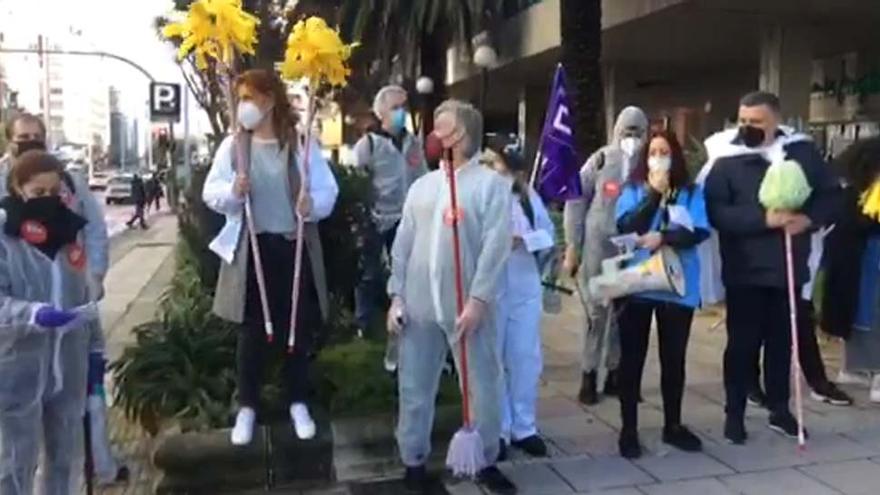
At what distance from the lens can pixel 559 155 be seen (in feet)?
21.5

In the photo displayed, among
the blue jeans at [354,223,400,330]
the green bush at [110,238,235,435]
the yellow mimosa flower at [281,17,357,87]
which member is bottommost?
the green bush at [110,238,235,435]

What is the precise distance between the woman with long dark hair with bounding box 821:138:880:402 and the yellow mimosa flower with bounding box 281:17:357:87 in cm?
326

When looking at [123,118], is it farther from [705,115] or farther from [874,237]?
[874,237]

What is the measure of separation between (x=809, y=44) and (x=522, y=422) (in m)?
13.9

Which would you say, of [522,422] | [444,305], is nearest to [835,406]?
[522,422]

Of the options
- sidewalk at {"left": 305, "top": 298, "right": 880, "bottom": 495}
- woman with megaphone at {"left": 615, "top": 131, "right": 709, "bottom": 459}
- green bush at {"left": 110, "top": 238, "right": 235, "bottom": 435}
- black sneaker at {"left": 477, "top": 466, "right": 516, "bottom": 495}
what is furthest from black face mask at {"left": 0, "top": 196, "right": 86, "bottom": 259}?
woman with megaphone at {"left": 615, "top": 131, "right": 709, "bottom": 459}

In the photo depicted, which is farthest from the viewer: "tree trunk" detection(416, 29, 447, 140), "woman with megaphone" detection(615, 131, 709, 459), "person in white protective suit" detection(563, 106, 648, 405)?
"tree trunk" detection(416, 29, 447, 140)

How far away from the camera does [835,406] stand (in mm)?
6203

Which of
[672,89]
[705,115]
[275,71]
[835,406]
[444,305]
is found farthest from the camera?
[672,89]

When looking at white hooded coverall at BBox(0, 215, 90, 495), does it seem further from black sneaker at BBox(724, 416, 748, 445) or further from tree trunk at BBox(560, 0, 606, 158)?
tree trunk at BBox(560, 0, 606, 158)

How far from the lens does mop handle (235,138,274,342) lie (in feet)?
15.2

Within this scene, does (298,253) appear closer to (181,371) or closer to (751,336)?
(181,371)

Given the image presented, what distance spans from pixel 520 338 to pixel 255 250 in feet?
4.98

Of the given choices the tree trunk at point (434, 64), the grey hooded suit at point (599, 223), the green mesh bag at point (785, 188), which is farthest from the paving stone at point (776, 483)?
the tree trunk at point (434, 64)
